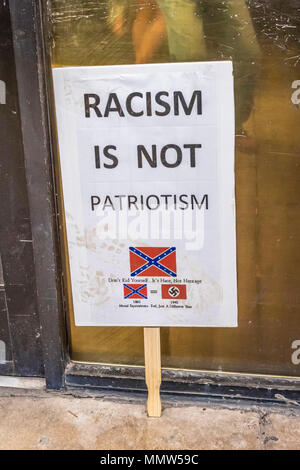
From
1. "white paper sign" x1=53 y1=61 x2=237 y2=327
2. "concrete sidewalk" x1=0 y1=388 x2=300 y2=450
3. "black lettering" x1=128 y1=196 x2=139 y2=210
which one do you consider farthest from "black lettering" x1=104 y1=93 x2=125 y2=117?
"concrete sidewalk" x1=0 y1=388 x2=300 y2=450

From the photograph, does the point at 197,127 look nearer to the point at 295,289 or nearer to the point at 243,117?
the point at 243,117

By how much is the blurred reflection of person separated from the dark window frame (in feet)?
1.48

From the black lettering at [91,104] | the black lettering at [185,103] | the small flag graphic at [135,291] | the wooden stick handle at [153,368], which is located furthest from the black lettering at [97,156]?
the wooden stick handle at [153,368]

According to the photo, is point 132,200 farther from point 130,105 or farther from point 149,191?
point 130,105

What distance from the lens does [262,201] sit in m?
2.46

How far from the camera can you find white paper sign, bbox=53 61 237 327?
2.28 meters

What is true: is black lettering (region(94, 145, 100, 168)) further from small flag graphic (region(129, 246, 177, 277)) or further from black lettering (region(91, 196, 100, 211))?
small flag graphic (region(129, 246, 177, 277))

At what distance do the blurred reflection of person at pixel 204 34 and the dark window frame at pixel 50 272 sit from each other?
1.48ft

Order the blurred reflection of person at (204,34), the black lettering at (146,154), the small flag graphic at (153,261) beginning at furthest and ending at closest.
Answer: the small flag graphic at (153,261)
the black lettering at (146,154)
the blurred reflection of person at (204,34)

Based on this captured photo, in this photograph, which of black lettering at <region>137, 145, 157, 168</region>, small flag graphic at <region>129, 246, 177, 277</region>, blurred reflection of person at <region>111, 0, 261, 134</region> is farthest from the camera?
small flag graphic at <region>129, 246, 177, 277</region>

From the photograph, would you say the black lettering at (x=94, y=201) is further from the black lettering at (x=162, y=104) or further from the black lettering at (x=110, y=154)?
the black lettering at (x=162, y=104)

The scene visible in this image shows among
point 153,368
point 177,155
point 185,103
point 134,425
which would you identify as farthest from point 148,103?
point 134,425

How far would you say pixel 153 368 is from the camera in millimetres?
2615

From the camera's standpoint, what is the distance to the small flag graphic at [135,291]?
2535mm
